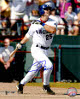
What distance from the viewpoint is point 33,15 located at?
1229cm

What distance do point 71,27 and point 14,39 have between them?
234 cm

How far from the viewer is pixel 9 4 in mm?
13000

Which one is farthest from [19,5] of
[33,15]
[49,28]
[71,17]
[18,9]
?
[49,28]

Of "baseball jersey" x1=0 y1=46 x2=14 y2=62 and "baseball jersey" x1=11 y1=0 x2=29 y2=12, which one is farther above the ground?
"baseball jersey" x1=11 y1=0 x2=29 y2=12

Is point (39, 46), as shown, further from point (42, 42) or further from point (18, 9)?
point (18, 9)

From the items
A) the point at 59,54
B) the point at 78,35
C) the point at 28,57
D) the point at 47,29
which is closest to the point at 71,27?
the point at 78,35

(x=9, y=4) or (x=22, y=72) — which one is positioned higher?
(x=9, y=4)

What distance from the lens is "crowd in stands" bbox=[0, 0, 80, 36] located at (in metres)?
12.3

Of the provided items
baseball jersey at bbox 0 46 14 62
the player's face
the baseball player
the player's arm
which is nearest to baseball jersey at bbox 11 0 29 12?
the player's face

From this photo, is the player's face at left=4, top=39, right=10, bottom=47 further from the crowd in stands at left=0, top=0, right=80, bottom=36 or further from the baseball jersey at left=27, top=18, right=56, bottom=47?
the baseball jersey at left=27, top=18, right=56, bottom=47

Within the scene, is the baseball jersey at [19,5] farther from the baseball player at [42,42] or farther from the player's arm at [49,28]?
the player's arm at [49,28]

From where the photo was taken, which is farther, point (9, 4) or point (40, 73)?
point (9, 4)

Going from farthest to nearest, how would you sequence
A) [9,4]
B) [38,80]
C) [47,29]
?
[9,4] < [38,80] < [47,29]

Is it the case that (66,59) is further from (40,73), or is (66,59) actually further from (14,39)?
(14,39)
